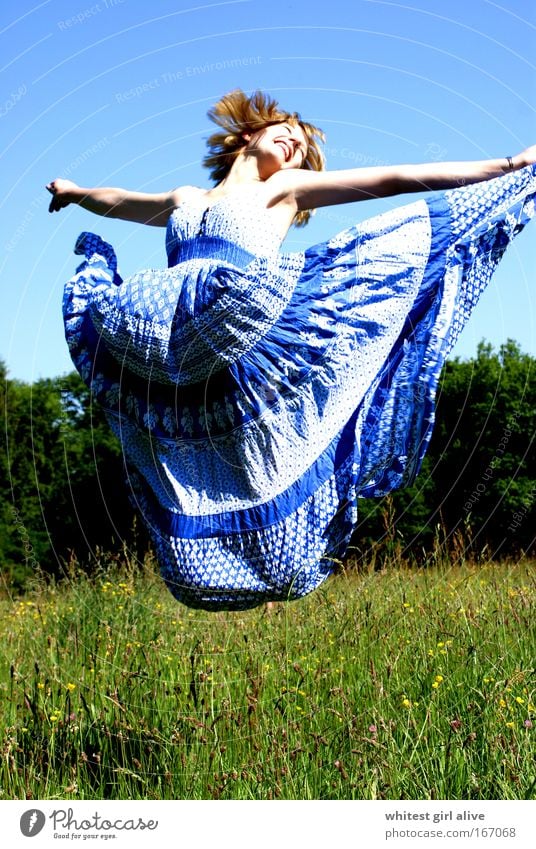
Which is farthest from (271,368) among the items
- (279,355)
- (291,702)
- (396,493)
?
(396,493)

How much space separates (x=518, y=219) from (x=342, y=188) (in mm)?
617

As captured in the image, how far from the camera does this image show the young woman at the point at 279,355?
279cm

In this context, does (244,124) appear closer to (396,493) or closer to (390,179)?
(390,179)

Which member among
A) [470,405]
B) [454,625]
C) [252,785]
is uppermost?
[470,405]

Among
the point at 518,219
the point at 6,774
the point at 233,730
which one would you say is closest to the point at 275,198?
the point at 518,219

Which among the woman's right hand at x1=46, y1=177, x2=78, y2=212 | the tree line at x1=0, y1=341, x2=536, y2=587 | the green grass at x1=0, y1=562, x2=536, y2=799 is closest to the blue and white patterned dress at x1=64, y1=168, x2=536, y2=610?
the woman's right hand at x1=46, y1=177, x2=78, y2=212

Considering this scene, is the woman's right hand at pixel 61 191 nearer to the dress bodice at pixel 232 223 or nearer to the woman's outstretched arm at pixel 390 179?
the dress bodice at pixel 232 223

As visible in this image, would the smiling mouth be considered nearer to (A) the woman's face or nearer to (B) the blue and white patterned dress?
(A) the woman's face

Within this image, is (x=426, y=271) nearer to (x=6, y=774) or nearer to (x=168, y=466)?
(x=168, y=466)

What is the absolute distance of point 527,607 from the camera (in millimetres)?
4324

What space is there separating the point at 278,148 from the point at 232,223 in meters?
0.44

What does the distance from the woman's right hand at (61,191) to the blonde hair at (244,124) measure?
0.53 meters

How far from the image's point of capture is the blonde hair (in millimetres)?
3264

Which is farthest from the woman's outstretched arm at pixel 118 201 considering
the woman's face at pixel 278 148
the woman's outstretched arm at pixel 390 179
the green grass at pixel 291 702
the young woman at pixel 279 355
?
the green grass at pixel 291 702
